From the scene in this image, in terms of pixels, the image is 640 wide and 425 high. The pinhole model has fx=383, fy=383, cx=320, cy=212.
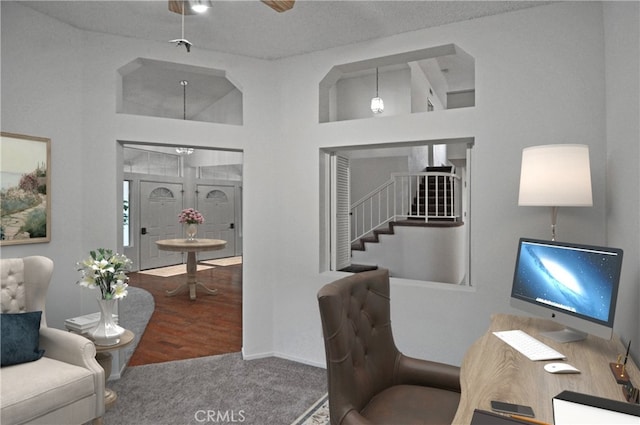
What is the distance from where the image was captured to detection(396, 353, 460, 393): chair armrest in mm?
1837

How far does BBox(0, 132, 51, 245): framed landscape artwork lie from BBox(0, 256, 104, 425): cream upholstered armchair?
0.25 metres

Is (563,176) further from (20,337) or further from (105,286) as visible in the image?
(20,337)

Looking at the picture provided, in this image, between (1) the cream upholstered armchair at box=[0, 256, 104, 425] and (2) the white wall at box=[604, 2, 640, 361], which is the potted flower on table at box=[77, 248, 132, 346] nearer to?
(1) the cream upholstered armchair at box=[0, 256, 104, 425]

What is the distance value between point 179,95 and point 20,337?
5.79 meters

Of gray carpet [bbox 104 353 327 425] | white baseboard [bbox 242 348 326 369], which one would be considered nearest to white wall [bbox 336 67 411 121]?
white baseboard [bbox 242 348 326 369]

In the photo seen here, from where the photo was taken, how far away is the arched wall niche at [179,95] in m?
6.21

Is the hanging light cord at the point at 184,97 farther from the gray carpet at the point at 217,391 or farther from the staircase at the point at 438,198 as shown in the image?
the gray carpet at the point at 217,391

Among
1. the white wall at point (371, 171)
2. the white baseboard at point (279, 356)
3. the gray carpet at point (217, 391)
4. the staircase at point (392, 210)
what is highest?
the white wall at point (371, 171)

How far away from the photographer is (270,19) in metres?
2.91

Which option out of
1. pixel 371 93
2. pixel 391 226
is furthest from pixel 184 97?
pixel 391 226

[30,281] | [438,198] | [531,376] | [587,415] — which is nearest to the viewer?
[587,415]

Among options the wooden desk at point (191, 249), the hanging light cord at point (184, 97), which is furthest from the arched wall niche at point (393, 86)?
the wooden desk at point (191, 249)

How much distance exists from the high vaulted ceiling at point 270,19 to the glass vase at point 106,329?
82.6 inches

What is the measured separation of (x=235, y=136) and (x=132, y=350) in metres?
2.35
